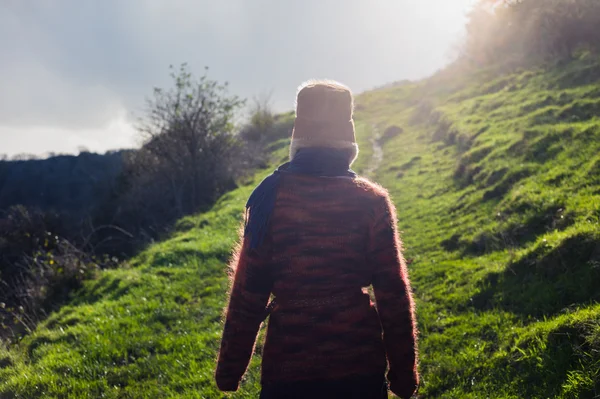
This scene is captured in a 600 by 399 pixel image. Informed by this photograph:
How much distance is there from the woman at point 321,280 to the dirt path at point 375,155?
14.9 meters

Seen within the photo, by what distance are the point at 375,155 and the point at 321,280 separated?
2001 centimetres

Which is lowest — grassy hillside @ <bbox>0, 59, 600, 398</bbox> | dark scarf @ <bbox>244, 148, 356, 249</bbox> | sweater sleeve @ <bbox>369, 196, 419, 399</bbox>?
grassy hillside @ <bbox>0, 59, 600, 398</bbox>

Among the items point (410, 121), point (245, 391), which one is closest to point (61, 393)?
point (245, 391)

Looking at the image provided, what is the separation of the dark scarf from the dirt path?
14.8m

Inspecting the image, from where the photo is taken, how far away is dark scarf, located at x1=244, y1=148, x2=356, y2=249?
1.99m

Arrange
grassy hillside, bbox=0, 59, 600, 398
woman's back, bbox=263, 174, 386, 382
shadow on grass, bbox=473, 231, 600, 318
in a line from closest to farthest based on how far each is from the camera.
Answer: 1. woman's back, bbox=263, 174, 386, 382
2. grassy hillside, bbox=0, 59, 600, 398
3. shadow on grass, bbox=473, 231, 600, 318

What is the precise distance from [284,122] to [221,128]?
2003 centimetres

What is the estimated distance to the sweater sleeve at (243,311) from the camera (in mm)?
2014

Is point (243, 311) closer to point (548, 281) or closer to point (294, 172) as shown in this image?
point (294, 172)

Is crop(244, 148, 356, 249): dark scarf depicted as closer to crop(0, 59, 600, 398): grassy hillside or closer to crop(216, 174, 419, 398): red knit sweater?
crop(216, 174, 419, 398): red knit sweater

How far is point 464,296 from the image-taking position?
5824 millimetres

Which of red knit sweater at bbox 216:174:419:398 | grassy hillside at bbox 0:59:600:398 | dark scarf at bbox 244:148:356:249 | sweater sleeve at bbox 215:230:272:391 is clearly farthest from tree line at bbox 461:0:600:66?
sweater sleeve at bbox 215:230:272:391

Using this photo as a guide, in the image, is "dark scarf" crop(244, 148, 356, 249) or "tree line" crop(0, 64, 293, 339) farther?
"tree line" crop(0, 64, 293, 339)

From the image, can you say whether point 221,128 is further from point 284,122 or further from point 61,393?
point 284,122
